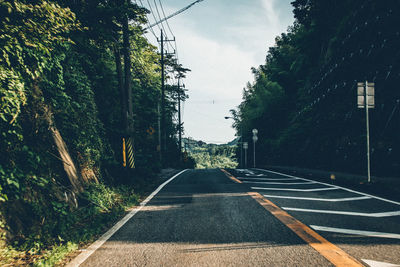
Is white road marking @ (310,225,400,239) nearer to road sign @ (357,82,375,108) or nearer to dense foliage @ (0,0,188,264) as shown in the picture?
dense foliage @ (0,0,188,264)

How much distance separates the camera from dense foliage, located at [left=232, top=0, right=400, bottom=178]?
1158 cm

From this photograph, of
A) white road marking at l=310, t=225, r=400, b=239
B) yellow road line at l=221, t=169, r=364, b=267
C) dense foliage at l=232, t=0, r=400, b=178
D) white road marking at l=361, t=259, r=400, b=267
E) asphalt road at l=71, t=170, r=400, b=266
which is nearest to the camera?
white road marking at l=361, t=259, r=400, b=267

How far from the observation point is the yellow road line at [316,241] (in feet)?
10.1

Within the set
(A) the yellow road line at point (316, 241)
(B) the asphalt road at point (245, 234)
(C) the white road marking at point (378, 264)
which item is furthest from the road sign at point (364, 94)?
(C) the white road marking at point (378, 264)

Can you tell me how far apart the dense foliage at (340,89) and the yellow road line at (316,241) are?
727 cm

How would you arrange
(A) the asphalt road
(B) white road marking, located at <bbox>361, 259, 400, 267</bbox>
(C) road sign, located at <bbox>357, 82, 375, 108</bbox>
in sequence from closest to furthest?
1. (B) white road marking, located at <bbox>361, 259, 400, 267</bbox>
2. (A) the asphalt road
3. (C) road sign, located at <bbox>357, 82, 375, 108</bbox>

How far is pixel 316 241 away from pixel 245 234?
102 cm

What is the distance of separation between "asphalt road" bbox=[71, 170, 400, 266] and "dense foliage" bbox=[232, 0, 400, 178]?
626cm

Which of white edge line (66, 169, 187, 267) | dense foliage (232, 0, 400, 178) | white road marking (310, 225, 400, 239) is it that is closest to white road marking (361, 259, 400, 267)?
white road marking (310, 225, 400, 239)

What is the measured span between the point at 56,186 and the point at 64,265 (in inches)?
97.6

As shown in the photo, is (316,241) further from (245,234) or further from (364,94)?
(364,94)

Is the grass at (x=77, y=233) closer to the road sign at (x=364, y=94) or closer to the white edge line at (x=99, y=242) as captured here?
the white edge line at (x=99, y=242)

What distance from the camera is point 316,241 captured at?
3.74m

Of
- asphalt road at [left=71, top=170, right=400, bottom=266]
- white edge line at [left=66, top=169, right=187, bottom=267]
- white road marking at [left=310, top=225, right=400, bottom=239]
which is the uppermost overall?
white road marking at [left=310, top=225, right=400, bottom=239]
